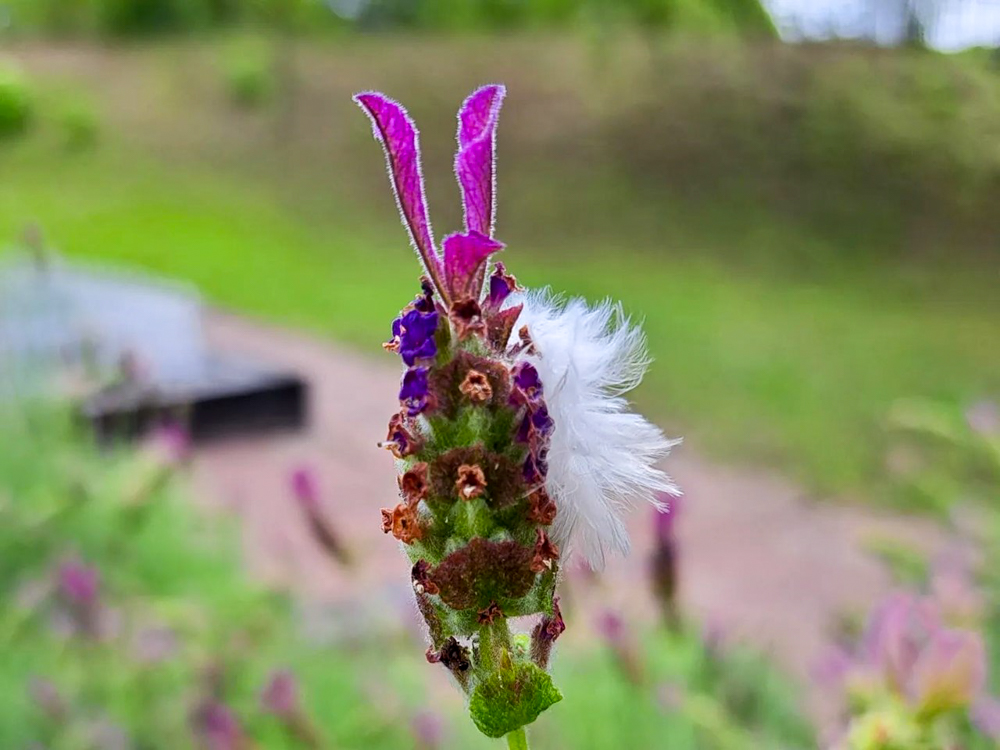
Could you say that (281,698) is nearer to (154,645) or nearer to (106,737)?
(106,737)

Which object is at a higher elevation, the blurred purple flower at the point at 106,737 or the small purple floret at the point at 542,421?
the small purple floret at the point at 542,421

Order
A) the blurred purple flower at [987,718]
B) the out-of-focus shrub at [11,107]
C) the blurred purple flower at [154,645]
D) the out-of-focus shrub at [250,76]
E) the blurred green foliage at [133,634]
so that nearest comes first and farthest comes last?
the blurred purple flower at [987,718] < the blurred green foliage at [133,634] < the blurred purple flower at [154,645] < the out-of-focus shrub at [11,107] < the out-of-focus shrub at [250,76]

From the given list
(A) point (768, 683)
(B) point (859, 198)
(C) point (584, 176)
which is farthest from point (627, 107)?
(A) point (768, 683)

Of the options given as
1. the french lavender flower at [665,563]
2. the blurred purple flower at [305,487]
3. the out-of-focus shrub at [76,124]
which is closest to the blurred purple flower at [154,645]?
the blurred purple flower at [305,487]

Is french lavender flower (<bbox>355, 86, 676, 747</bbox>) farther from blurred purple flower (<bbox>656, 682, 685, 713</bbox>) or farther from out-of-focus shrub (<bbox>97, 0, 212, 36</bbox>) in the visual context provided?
out-of-focus shrub (<bbox>97, 0, 212, 36</bbox>)

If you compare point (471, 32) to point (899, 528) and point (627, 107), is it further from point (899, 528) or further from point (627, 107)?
point (899, 528)

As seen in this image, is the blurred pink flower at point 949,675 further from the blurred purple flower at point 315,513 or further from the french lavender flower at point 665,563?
the blurred purple flower at point 315,513

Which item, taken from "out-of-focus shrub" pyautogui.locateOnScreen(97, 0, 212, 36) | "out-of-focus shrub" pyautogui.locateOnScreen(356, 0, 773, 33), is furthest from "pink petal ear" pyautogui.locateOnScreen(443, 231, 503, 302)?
"out-of-focus shrub" pyautogui.locateOnScreen(97, 0, 212, 36)
